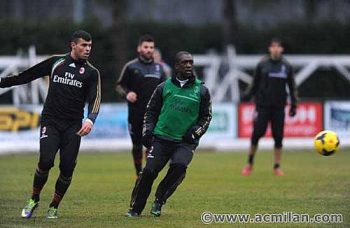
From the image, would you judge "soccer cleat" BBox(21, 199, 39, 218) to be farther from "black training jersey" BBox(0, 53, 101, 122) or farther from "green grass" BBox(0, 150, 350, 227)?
"black training jersey" BBox(0, 53, 101, 122)

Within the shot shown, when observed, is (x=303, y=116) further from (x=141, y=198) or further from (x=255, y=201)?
(x=141, y=198)

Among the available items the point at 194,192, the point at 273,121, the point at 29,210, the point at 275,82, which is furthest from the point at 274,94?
the point at 29,210

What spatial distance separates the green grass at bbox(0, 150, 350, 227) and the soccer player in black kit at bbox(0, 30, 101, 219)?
451 millimetres

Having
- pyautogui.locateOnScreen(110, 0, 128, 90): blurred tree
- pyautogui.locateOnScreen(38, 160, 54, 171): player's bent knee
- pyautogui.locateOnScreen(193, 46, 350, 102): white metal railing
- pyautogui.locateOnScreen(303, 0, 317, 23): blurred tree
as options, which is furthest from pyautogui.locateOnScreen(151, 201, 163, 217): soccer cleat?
pyautogui.locateOnScreen(303, 0, 317, 23): blurred tree

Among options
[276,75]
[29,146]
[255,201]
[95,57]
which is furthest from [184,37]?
[255,201]

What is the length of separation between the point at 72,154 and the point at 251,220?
7.66ft

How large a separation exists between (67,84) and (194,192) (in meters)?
3.85

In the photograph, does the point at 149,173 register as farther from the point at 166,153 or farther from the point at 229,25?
the point at 229,25

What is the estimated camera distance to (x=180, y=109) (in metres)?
11.6

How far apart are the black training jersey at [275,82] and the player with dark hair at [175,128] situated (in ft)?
20.4

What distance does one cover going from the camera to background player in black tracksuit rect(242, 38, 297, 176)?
58.1 ft

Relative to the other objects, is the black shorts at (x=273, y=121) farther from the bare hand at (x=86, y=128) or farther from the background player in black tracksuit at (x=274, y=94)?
the bare hand at (x=86, y=128)

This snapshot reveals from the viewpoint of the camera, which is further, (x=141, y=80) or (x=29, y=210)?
(x=141, y=80)

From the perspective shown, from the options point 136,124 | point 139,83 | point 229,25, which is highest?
point 229,25
